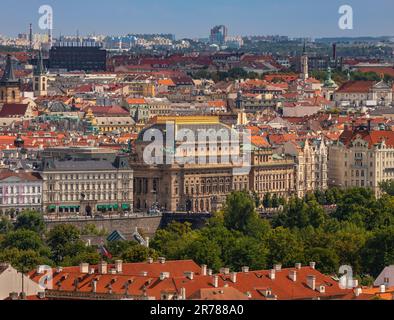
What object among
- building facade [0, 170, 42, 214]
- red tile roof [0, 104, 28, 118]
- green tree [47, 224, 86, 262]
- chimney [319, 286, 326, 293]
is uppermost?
red tile roof [0, 104, 28, 118]

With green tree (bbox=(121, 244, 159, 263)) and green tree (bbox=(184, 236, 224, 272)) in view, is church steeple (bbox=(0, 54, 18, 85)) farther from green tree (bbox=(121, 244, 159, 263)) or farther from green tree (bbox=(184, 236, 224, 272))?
green tree (bbox=(121, 244, 159, 263))

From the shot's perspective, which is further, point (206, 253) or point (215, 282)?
point (206, 253)

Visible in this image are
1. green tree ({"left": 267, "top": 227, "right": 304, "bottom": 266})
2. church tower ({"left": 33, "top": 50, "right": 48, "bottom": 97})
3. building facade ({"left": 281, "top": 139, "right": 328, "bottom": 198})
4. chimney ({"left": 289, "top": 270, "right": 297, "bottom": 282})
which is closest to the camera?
chimney ({"left": 289, "top": 270, "right": 297, "bottom": 282})

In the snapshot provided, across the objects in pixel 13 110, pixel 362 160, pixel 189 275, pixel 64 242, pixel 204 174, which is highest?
pixel 13 110

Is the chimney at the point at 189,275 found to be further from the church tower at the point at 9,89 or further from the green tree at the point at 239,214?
the church tower at the point at 9,89

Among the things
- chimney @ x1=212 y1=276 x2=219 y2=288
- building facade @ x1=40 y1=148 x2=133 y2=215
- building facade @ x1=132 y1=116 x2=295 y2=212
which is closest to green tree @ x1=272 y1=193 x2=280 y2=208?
building facade @ x1=132 y1=116 x2=295 y2=212

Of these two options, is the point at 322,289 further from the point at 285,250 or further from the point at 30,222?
the point at 30,222

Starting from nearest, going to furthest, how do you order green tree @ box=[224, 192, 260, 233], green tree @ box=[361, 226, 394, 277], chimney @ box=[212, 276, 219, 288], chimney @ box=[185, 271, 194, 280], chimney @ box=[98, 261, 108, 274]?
chimney @ box=[212, 276, 219, 288] → chimney @ box=[185, 271, 194, 280] → chimney @ box=[98, 261, 108, 274] → green tree @ box=[361, 226, 394, 277] → green tree @ box=[224, 192, 260, 233]

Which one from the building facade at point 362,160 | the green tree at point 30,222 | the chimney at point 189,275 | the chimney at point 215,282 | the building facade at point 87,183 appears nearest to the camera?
the chimney at point 215,282

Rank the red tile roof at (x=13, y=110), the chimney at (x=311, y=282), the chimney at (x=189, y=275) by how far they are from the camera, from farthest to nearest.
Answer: the red tile roof at (x=13, y=110) < the chimney at (x=311, y=282) < the chimney at (x=189, y=275)

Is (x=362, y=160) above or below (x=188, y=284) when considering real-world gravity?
above

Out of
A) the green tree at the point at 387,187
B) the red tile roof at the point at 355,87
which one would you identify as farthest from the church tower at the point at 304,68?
the green tree at the point at 387,187

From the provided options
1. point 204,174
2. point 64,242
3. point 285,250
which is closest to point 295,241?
point 285,250
